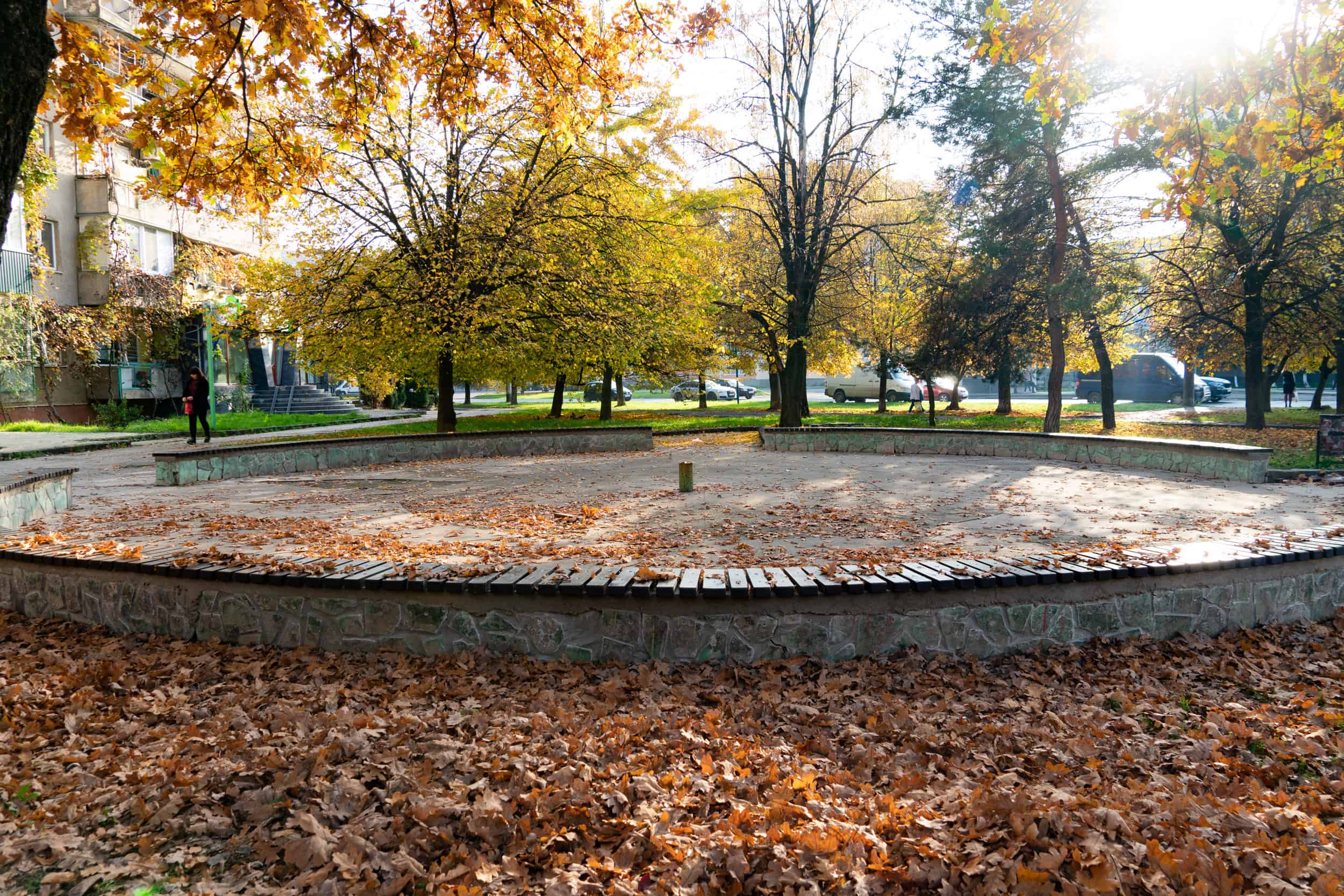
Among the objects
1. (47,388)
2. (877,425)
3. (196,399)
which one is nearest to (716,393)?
(877,425)

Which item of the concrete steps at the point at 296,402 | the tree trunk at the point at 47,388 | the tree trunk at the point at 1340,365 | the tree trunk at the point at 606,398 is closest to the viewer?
the tree trunk at the point at 1340,365

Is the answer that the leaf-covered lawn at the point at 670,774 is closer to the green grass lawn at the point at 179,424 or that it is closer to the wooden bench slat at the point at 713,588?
the wooden bench slat at the point at 713,588

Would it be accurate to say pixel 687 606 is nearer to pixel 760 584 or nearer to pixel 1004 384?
pixel 760 584

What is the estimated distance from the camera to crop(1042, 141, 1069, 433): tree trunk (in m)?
17.0

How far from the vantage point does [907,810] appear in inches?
116

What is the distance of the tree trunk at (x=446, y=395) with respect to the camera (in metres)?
18.0

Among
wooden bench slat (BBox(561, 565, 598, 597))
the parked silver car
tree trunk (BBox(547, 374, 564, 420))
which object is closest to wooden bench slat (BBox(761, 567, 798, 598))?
wooden bench slat (BBox(561, 565, 598, 597))

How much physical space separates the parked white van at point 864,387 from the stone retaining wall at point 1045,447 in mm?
24594

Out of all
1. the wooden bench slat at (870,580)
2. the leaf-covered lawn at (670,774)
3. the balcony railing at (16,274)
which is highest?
the balcony railing at (16,274)

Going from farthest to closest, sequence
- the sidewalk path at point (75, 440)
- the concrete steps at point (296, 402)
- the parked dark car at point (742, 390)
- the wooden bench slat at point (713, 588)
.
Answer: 1. the parked dark car at point (742, 390)
2. the concrete steps at point (296, 402)
3. the sidewalk path at point (75, 440)
4. the wooden bench slat at point (713, 588)

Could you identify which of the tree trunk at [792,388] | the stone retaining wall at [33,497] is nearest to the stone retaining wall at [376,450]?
the stone retaining wall at [33,497]

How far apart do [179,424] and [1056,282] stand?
25.8 m

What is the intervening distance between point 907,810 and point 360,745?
2.43 metres

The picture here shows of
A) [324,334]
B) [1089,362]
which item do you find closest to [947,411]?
[1089,362]
